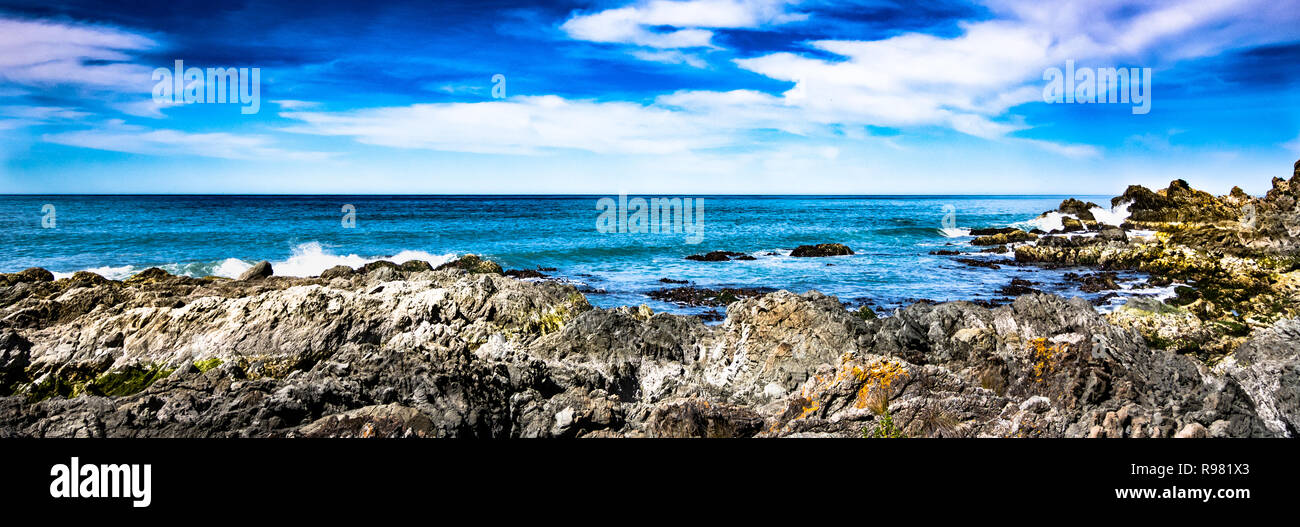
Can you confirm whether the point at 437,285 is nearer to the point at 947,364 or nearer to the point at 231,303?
the point at 231,303

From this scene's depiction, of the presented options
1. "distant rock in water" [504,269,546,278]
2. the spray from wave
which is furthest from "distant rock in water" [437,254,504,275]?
the spray from wave

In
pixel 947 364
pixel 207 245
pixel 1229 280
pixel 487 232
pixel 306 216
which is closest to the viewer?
pixel 947 364

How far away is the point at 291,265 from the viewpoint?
112 ft

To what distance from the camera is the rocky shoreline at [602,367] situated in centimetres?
A: 524

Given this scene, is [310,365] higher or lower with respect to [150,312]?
lower

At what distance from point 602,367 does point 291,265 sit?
32022 mm

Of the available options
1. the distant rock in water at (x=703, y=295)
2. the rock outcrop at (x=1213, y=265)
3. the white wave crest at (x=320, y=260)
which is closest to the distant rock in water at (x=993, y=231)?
the rock outcrop at (x=1213, y=265)

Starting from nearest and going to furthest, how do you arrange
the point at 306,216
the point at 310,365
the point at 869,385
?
1. the point at 869,385
2. the point at 310,365
3. the point at 306,216

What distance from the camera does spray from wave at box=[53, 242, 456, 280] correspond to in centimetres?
2931

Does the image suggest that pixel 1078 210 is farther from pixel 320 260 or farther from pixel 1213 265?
pixel 320 260

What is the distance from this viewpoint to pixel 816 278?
2861cm

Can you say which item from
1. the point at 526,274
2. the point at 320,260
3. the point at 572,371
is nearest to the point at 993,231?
the point at 526,274

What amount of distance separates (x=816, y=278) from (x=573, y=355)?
2182 centimetres
